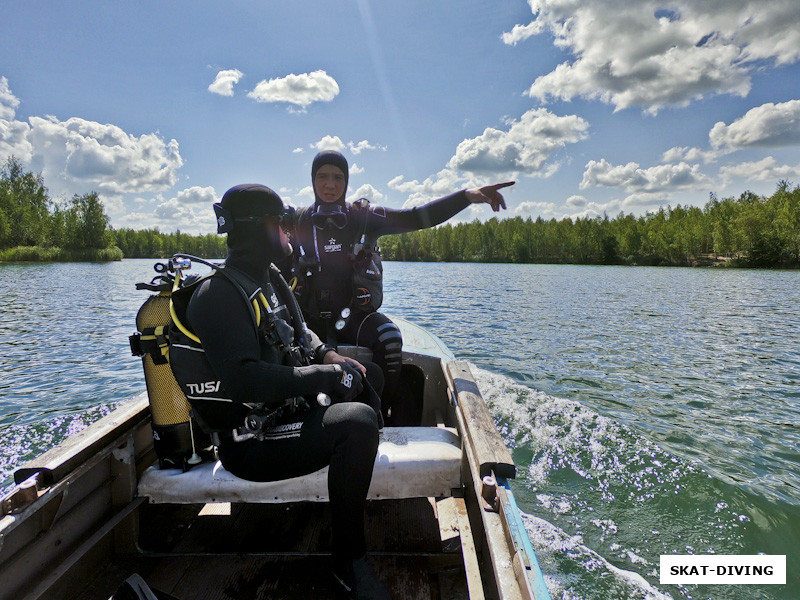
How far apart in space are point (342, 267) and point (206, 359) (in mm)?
2167

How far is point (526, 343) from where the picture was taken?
13.5 m

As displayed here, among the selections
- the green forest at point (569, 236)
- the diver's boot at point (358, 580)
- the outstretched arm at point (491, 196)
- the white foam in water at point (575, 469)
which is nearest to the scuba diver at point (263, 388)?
the diver's boot at point (358, 580)

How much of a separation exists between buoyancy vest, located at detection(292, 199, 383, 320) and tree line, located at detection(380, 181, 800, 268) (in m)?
82.4

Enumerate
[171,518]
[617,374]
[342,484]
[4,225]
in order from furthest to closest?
[4,225]
[617,374]
[171,518]
[342,484]

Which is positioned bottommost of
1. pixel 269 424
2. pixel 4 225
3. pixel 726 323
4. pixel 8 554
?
pixel 726 323

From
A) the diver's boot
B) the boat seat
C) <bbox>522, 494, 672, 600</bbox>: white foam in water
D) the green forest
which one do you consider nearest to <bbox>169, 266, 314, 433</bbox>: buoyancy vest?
the boat seat

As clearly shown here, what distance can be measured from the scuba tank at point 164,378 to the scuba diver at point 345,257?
169 cm

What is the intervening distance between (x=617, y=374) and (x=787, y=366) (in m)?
4.45

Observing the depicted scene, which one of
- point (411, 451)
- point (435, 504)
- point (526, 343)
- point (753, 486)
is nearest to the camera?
point (411, 451)

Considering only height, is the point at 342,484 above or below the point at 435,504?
above

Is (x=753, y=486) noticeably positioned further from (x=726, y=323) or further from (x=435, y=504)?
(x=726, y=323)

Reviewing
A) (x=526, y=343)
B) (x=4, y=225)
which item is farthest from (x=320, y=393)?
(x=4, y=225)

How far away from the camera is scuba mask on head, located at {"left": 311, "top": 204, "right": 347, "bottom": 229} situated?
4176 mm

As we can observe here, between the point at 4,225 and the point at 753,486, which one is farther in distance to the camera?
the point at 4,225
